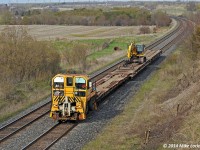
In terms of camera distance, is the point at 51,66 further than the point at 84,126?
Yes

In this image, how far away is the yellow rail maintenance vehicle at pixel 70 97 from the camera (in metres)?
20.2

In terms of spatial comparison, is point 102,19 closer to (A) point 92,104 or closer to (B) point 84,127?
(A) point 92,104

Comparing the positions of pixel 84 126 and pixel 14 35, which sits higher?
pixel 14 35

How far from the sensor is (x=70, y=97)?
20.3 meters

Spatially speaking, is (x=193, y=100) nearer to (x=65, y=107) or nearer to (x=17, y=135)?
(x=65, y=107)

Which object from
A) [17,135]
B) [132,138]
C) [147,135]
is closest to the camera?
[147,135]

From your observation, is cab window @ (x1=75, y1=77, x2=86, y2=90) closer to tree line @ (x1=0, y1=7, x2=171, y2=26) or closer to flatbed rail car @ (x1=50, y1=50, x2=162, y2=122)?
flatbed rail car @ (x1=50, y1=50, x2=162, y2=122)

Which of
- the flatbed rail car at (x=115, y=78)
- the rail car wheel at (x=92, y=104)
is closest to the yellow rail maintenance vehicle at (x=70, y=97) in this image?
the rail car wheel at (x=92, y=104)

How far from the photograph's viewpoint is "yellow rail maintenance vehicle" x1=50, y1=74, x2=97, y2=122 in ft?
66.4

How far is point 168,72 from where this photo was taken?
34906mm

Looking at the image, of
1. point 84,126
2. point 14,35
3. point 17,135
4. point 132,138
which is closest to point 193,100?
point 132,138

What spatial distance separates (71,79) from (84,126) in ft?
8.41

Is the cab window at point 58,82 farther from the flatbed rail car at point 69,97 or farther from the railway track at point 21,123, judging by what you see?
the railway track at point 21,123

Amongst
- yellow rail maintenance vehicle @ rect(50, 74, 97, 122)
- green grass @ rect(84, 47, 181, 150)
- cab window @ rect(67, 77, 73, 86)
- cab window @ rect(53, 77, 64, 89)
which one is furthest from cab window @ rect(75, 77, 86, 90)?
green grass @ rect(84, 47, 181, 150)
